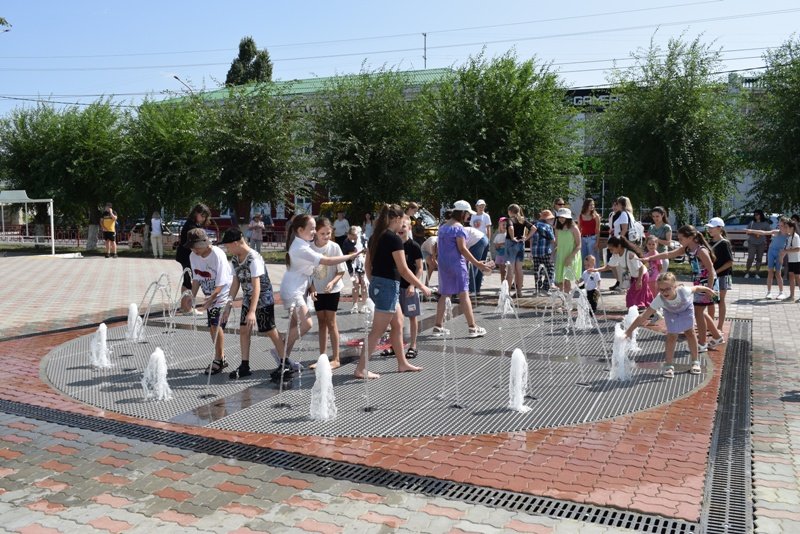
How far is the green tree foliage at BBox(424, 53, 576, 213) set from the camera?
79.7 feet

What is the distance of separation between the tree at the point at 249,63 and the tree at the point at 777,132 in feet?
158

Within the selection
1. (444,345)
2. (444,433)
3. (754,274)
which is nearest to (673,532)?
(444,433)

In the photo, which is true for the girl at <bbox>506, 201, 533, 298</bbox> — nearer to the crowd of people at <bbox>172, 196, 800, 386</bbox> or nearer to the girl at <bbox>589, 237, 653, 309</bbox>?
the crowd of people at <bbox>172, 196, 800, 386</bbox>

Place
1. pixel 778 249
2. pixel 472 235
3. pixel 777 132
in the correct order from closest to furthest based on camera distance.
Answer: pixel 472 235 → pixel 778 249 → pixel 777 132

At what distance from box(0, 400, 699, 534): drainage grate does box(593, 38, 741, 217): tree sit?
2047cm

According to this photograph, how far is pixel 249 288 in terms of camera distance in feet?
23.6

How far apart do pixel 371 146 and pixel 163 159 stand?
336 inches

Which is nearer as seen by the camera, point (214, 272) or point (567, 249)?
point (214, 272)

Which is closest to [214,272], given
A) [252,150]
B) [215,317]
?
[215,317]

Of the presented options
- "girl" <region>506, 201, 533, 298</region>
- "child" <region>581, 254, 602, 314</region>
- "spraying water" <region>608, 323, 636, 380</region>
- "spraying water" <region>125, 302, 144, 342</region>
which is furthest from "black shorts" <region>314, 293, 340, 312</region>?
"girl" <region>506, 201, 533, 298</region>

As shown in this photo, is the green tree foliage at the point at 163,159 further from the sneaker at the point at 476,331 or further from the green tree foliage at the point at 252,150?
the sneaker at the point at 476,331

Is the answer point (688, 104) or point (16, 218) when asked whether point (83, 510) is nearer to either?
point (688, 104)

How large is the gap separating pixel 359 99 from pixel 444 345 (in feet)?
65.6

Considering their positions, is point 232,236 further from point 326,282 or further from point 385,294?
point 385,294
